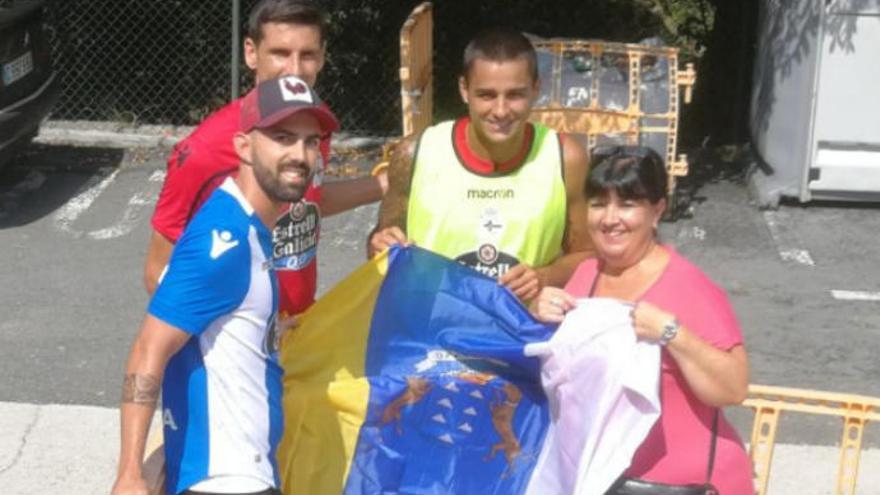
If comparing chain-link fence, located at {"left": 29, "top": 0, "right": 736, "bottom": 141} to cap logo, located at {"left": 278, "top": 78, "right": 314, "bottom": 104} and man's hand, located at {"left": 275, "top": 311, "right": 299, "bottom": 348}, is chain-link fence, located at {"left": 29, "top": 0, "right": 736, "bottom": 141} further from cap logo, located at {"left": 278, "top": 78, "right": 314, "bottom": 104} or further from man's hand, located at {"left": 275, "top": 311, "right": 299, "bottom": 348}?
cap logo, located at {"left": 278, "top": 78, "right": 314, "bottom": 104}

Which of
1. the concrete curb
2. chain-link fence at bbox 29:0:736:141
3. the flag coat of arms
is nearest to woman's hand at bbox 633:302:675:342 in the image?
the flag coat of arms

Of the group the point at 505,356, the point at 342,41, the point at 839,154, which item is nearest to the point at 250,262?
the point at 505,356

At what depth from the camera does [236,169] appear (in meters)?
4.39

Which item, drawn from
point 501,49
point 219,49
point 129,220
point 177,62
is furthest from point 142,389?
point 177,62

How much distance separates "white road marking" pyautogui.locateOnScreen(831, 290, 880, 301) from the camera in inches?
342

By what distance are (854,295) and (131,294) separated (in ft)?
14.6

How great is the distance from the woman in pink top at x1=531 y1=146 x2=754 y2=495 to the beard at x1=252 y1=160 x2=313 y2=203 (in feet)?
2.62

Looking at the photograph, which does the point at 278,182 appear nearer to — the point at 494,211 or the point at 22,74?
the point at 494,211

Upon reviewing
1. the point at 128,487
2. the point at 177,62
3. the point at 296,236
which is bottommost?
the point at 177,62

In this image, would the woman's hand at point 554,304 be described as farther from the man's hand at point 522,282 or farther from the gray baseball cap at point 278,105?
the gray baseball cap at point 278,105

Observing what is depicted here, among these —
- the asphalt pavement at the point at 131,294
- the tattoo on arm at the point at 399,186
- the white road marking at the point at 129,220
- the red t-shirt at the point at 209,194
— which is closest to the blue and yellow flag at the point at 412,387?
the red t-shirt at the point at 209,194

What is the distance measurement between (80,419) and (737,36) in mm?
7504

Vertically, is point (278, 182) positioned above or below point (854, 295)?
above

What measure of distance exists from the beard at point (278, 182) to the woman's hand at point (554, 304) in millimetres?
822
